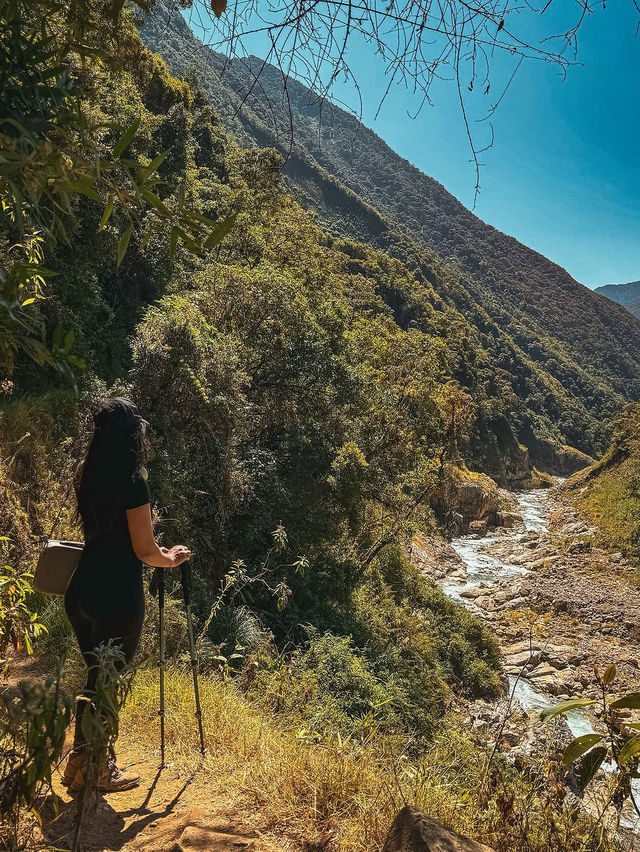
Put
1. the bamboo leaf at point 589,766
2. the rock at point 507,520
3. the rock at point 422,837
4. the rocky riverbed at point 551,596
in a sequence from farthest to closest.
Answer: the rock at point 507,520 → the rocky riverbed at point 551,596 → the rock at point 422,837 → the bamboo leaf at point 589,766

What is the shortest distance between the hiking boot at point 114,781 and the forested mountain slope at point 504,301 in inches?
2178

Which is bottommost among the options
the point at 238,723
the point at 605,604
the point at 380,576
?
the point at 605,604

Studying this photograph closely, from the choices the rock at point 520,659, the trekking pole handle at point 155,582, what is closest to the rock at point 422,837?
the trekking pole handle at point 155,582

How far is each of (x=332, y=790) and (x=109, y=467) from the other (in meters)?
1.98

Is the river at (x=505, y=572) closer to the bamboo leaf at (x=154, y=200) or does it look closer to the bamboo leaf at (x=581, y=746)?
the bamboo leaf at (x=581, y=746)

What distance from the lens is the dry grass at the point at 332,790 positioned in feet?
8.09

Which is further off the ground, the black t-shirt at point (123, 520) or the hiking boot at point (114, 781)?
the black t-shirt at point (123, 520)

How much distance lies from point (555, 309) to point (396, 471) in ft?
393

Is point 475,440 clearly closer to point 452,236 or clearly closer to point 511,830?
point 511,830

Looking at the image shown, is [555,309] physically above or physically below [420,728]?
above

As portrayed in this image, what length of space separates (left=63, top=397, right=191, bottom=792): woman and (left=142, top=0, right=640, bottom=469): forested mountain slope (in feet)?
182

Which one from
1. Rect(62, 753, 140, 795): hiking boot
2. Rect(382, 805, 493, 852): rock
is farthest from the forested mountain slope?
Rect(382, 805, 493, 852): rock

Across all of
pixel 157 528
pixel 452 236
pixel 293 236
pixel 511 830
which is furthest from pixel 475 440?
pixel 452 236

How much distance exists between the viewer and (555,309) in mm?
120000
